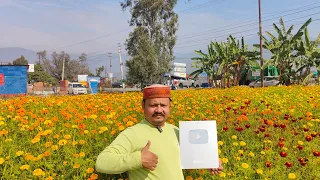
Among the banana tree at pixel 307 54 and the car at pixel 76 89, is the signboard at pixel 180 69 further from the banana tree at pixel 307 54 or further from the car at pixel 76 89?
the banana tree at pixel 307 54

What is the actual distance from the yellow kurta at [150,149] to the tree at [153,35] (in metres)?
25.7

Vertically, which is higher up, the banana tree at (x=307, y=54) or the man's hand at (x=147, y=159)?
the banana tree at (x=307, y=54)

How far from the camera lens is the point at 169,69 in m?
29.2

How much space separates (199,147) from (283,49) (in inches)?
557

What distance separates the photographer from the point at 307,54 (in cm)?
1395

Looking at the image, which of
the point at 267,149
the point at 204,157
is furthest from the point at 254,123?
the point at 204,157

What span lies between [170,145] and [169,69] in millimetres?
27420

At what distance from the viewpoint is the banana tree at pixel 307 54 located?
45.6 feet

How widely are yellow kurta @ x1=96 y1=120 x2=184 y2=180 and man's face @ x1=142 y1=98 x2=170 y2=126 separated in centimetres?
6

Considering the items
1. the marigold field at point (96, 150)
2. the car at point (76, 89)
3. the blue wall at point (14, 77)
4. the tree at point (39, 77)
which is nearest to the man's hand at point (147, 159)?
the marigold field at point (96, 150)

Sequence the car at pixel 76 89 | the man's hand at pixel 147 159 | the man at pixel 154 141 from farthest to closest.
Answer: the car at pixel 76 89 < the man at pixel 154 141 < the man's hand at pixel 147 159

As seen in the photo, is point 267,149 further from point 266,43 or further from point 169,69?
point 169,69

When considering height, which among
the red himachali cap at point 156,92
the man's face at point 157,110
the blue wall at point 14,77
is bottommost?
the man's face at point 157,110

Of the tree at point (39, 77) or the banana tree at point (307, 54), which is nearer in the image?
the banana tree at point (307, 54)
